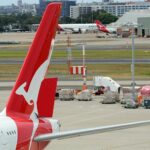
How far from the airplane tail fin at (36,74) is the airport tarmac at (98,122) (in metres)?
9.73

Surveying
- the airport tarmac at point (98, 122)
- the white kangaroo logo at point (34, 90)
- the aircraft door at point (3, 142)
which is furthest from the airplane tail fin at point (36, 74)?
the airport tarmac at point (98, 122)

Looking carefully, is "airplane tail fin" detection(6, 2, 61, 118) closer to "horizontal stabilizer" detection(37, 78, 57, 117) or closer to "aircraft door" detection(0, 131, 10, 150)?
"horizontal stabilizer" detection(37, 78, 57, 117)

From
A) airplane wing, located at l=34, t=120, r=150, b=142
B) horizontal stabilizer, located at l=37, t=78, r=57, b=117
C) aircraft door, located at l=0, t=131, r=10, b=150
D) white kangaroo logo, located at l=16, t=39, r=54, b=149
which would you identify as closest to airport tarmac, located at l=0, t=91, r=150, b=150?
horizontal stabilizer, located at l=37, t=78, r=57, b=117

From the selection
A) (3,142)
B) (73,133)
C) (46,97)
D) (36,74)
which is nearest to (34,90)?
(36,74)

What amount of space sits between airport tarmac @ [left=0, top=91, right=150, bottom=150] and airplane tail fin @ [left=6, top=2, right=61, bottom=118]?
9729 mm

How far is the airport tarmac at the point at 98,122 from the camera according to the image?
25.9m

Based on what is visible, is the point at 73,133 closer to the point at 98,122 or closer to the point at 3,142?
the point at 3,142

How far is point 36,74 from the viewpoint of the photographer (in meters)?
15.1

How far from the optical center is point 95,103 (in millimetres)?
43812

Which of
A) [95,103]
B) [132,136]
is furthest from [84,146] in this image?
[95,103]

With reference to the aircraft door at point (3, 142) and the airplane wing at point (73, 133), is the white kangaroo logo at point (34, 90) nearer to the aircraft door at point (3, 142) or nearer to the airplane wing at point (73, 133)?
the airplane wing at point (73, 133)

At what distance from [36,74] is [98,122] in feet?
64.3

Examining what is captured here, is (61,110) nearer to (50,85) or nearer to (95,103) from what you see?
(95,103)

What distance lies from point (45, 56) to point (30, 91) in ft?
3.44
